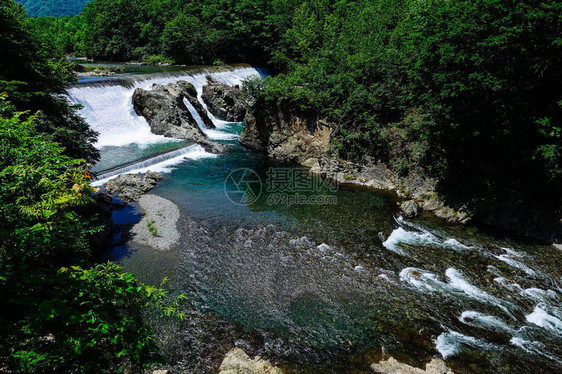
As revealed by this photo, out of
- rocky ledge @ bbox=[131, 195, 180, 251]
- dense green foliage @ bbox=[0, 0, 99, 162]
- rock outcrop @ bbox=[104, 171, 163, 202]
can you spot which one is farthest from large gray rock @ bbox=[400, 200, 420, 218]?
dense green foliage @ bbox=[0, 0, 99, 162]

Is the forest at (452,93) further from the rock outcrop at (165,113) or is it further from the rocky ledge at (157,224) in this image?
the rock outcrop at (165,113)

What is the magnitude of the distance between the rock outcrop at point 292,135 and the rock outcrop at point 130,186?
10705 mm

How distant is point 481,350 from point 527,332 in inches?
81.3

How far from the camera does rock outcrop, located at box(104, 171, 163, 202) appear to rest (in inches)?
694

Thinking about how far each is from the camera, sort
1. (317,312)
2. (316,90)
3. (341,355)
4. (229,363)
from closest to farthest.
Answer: (229,363)
(341,355)
(317,312)
(316,90)

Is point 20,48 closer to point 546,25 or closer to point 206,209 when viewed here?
point 206,209

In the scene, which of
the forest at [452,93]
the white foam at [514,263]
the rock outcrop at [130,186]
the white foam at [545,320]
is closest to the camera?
the white foam at [545,320]

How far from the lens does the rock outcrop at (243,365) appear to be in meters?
7.38

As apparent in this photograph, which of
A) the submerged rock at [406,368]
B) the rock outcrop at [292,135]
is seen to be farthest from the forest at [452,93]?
the submerged rock at [406,368]

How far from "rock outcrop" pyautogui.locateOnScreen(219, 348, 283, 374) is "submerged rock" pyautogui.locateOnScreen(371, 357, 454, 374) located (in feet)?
9.27

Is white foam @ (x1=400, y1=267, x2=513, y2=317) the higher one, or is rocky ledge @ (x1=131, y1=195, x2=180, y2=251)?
rocky ledge @ (x1=131, y1=195, x2=180, y2=251)

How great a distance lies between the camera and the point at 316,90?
23469mm

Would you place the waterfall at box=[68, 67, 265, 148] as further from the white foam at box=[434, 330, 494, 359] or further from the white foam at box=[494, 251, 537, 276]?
the white foam at box=[434, 330, 494, 359]

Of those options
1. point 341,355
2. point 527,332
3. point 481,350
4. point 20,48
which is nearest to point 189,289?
point 341,355
